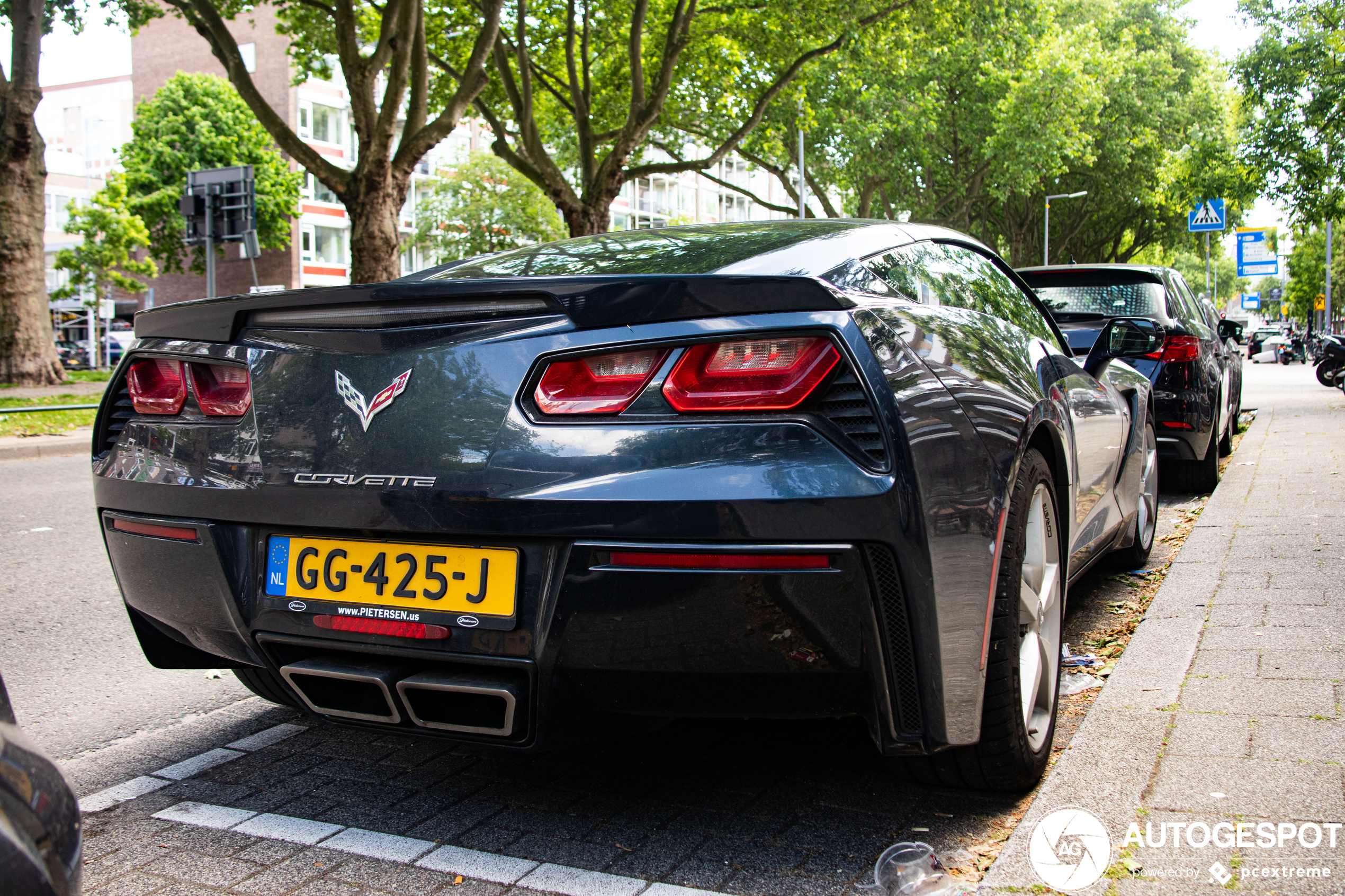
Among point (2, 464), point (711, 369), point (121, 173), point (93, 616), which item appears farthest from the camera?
point (121, 173)

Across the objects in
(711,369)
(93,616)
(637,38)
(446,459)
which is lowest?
(93,616)

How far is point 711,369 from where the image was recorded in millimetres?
2172

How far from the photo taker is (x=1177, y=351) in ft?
23.2

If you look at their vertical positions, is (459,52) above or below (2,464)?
above

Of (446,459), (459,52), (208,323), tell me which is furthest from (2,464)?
(459,52)

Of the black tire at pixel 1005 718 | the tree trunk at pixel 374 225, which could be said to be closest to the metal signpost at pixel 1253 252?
the tree trunk at pixel 374 225

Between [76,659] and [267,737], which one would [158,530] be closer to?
[267,737]

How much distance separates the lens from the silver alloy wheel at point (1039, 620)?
272 cm

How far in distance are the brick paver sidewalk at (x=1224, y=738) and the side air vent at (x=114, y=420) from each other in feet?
7.33

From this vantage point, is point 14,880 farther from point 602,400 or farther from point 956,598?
point 956,598

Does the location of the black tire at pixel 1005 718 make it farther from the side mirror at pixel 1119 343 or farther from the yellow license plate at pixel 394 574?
the side mirror at pixel 1119 343

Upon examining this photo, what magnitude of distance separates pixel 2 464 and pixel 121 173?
37459 millimetres

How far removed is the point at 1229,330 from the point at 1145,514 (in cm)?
522

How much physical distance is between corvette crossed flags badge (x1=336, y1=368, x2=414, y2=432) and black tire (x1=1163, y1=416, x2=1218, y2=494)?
6417mm
